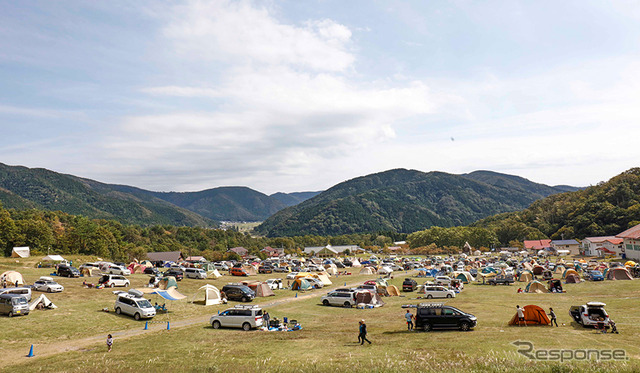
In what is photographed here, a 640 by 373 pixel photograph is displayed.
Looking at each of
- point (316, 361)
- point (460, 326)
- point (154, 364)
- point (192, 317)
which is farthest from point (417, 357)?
point (192, 317)

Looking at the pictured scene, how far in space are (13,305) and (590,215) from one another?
6026 inches

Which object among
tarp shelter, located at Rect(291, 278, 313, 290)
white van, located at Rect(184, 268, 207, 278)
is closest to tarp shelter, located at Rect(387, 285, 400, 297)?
tarp shelter, located at Rect(291, 278, 313, 290)

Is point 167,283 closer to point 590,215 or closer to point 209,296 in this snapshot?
point 209,296

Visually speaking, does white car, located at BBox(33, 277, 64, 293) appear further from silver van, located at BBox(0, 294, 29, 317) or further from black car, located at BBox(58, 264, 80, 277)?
black car, located at BBox(58, 264, 80, 277)

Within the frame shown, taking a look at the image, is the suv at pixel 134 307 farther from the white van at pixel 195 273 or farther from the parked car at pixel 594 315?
the parked car at pixel 594 315

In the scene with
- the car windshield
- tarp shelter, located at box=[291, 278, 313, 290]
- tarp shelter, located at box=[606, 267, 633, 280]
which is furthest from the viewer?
tarp shelter, located at box=[291, 278, 313, 290]

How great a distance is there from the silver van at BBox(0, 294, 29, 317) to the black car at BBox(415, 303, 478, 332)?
27.2 meters

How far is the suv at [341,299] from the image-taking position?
109 feet

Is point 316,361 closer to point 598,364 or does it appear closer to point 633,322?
A: point 598,364

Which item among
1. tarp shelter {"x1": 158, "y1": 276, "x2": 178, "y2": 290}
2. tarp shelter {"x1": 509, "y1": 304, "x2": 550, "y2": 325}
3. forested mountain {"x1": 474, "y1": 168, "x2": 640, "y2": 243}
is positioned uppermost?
forested mountain {"x1": 474, "y1": 168, "x2": 640, "y2": 243}

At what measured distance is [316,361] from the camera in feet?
53.4

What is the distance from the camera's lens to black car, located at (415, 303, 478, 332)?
21.6 metres

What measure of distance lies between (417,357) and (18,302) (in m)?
27.5

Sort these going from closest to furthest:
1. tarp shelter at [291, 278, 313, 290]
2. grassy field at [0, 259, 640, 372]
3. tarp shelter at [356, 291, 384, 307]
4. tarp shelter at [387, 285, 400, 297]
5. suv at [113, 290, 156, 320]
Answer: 1. grassy field at [0, 259, 640, 372]
2. suv at [113, 290, 156, 320]
3. tarp shelter at [356, 291, 384, 307]
4. tarp shelter at [387, 285, 400, 297]
5. tarp shelter at [291, 278, 313, 290]
